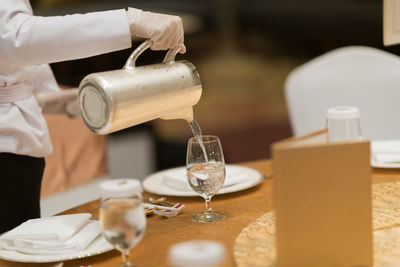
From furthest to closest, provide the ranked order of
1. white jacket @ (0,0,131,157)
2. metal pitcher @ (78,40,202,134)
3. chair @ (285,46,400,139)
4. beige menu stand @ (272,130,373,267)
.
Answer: chair @ (285,46,400,139) < white jacket @ (0,0,131,157) < metal pitcher @ (78,40,202,134) < beige menu stand @ (272,130,373,267)

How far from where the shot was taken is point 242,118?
6039mm

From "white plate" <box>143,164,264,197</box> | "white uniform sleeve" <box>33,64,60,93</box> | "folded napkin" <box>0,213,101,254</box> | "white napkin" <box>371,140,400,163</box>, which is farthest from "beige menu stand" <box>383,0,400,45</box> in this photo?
"white uniform sleeve" <box>33,64,60,93</box>

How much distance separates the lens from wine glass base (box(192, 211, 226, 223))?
4.36 ft

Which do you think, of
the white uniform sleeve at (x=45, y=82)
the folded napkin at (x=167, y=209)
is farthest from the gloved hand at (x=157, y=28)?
the white uniform sleeve at (x=45, y=82)

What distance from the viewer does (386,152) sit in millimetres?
1675

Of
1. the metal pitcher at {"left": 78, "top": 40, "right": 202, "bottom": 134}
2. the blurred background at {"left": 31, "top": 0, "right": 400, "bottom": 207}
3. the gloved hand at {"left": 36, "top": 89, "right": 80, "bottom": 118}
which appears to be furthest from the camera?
the blurred background at {"left": 31, "top": 0, "right": 400, "bottom": 207}

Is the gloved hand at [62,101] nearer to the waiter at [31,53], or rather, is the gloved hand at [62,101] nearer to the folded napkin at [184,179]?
the waiter at [31,53]

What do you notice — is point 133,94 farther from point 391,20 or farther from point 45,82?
point 45,82

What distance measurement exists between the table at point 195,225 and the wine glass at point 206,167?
0.14 ft

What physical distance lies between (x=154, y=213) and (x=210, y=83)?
18.2 ft

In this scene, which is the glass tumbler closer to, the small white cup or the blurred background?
the small white cup

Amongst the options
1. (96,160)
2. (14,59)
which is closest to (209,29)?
(96,160)

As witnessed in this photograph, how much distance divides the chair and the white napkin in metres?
0.43

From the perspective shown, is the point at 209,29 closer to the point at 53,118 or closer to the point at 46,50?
the point at 53,118
